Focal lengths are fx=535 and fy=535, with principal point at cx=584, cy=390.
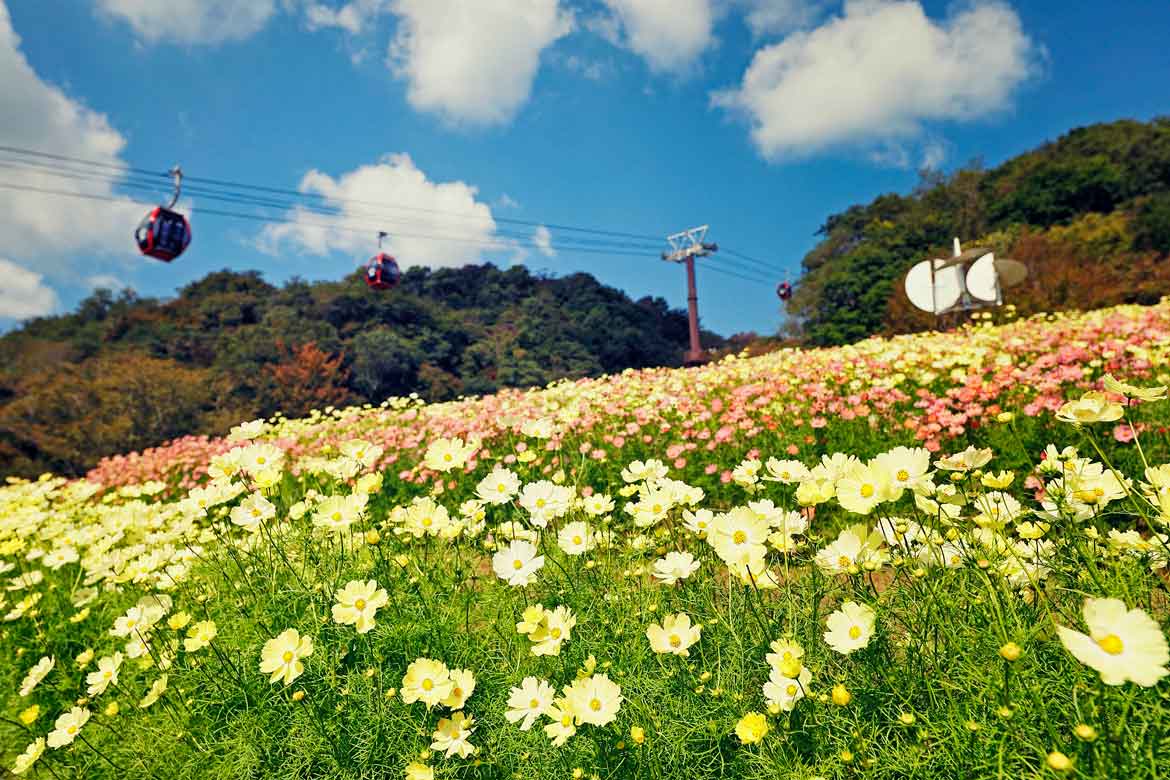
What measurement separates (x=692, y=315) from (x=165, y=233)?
23.2m

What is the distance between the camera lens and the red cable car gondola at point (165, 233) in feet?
32.3

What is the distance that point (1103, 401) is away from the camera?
3.61ft

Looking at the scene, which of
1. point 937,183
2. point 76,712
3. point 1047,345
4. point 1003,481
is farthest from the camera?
point 937,183

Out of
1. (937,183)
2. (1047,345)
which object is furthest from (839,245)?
(1047,345)

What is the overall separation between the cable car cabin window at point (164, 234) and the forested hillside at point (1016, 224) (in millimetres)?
17570

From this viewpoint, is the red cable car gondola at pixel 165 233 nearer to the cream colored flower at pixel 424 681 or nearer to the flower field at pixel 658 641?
the flower field at pixel 658 641

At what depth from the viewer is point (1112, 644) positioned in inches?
31.7

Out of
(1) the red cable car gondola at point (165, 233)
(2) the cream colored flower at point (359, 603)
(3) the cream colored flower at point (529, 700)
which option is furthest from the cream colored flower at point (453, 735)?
(1) the red cable car gondola at point (165, 233)

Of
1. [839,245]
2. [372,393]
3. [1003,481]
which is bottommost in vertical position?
[1003,481]

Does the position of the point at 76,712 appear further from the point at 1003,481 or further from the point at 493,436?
the point at 493,436

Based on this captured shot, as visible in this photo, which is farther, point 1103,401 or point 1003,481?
point 1003,481

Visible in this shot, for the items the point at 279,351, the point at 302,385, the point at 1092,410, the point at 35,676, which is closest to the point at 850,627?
the point at 1092,410

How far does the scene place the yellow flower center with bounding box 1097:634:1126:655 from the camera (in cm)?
80

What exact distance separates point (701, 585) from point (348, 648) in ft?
4.00
